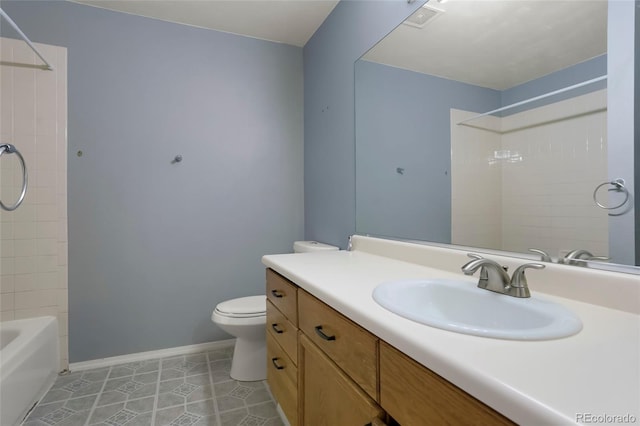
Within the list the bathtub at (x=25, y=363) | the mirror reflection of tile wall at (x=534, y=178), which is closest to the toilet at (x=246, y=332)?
the bathtub at (x=25, y=363)

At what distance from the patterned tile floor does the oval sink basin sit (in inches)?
41.8

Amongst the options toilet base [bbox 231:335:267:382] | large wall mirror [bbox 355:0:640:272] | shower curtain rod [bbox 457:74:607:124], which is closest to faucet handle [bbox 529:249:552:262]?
large wall mirror [bbox 355:0:640:272]

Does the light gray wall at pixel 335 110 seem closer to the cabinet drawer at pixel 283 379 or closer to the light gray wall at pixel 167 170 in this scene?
the light gray wall at pixel 167 170

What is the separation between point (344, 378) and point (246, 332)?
3.71ft

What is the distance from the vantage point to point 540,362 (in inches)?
18.8

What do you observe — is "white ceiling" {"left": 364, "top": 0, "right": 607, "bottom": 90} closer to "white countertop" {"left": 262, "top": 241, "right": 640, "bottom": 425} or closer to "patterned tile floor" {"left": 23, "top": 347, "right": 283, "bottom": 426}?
"white countertop" {"left": 262, "top": 241, "right": 640, "bottom": 425}

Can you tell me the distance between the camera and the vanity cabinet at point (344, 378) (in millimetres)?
A: 524

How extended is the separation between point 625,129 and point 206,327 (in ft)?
8.04

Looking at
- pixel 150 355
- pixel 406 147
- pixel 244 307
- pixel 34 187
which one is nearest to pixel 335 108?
pixel 406 147

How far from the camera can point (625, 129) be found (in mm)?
755

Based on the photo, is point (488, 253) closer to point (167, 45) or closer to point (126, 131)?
point (126, 131)

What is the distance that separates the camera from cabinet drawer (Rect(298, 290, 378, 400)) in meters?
0.72

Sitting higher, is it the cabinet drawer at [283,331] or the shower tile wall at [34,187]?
the shower tile wall at [34,187]

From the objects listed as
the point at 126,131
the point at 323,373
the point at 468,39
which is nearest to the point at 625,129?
the point at 468,39
